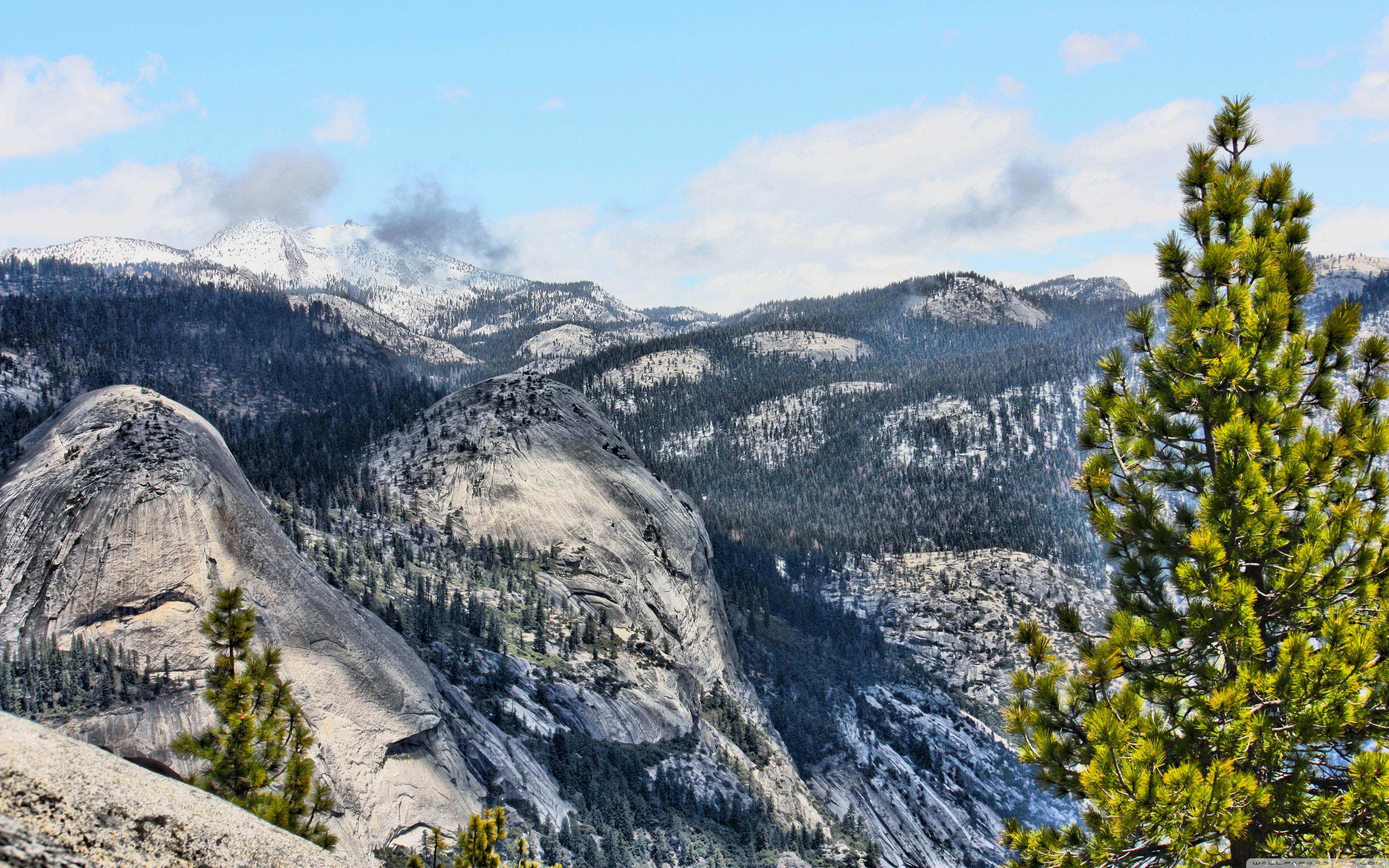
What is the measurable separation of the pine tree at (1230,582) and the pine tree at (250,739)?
1731 centimetres

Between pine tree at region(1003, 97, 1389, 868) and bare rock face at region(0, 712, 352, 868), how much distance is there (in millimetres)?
10733

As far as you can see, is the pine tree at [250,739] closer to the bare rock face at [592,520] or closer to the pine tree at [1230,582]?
the pine tree at [1230,582]

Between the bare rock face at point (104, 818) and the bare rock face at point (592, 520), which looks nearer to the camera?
the bare rock face at point (104, 818)

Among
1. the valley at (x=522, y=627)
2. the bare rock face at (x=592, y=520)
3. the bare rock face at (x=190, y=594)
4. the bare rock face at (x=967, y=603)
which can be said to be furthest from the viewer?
the bare rock face at (x=967, y=603)

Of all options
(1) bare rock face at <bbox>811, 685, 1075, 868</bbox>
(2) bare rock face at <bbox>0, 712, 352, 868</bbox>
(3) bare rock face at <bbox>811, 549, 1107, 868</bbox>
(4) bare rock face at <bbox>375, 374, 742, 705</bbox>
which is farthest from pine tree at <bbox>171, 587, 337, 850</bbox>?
(1) bare rock face at <bbox>811, 685, 1075, 868</bbox>

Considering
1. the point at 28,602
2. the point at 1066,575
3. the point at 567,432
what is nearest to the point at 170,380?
the point at 567,432

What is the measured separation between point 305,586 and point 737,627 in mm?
80453

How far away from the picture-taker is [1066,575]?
164 m

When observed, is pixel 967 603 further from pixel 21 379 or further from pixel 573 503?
pixel 21 379

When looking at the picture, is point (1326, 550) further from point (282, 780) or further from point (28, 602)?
point (28, 602)

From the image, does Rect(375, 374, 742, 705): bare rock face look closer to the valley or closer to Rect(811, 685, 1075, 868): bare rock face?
the valley

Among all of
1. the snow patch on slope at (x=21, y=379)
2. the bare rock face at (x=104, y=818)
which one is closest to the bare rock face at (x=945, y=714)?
the bare rock face at (x=104, y=818)

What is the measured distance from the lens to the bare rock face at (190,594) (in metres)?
40.9

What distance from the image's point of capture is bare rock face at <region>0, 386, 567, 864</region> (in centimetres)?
4088
